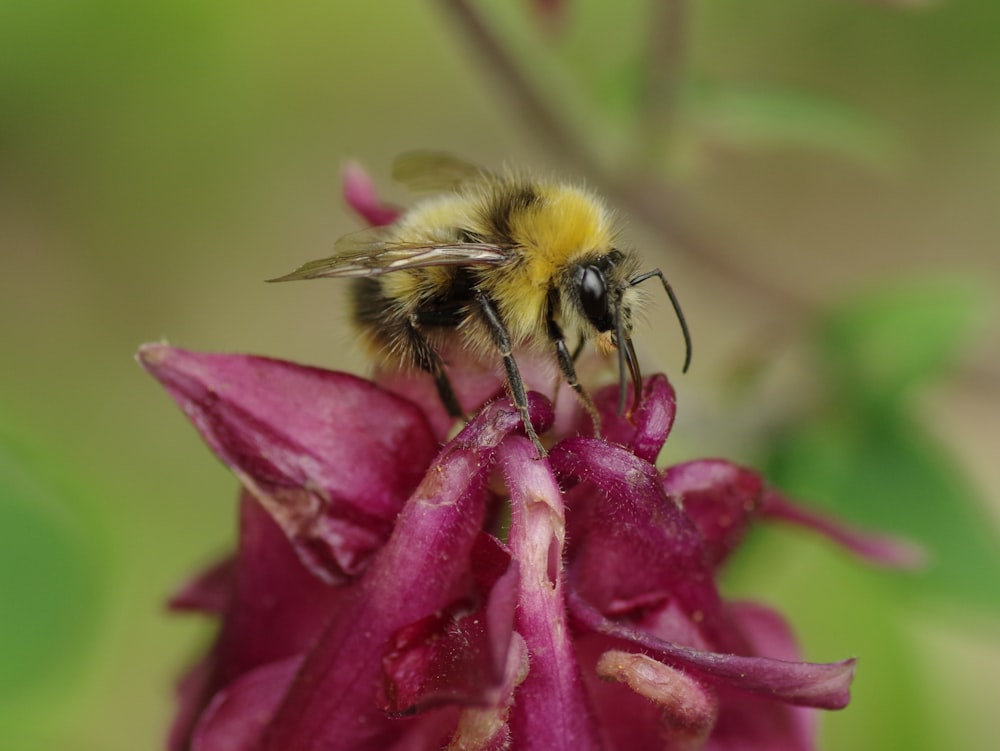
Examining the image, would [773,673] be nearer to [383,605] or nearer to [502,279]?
[383,605]

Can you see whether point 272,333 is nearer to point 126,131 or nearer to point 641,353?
point 126,131

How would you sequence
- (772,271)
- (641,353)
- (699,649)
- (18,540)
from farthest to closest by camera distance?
(772,271) < (18,540) < (641,353) < (699,649)

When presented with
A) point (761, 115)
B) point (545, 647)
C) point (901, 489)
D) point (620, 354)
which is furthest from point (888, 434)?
point (545, 647)

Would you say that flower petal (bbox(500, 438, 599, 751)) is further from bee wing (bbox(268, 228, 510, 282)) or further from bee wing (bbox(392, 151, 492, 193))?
bee wing (bbox(392, 151, 492, 193))

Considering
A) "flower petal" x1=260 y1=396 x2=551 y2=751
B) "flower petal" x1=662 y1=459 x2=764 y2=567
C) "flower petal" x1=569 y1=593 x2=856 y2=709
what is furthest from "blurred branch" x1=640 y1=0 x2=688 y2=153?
"flower petal" x1=569 y1=593 x2=856 y2=709

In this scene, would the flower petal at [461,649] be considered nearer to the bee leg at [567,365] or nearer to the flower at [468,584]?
the flower at [468,584]

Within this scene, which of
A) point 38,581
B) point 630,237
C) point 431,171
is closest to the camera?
point 431,171

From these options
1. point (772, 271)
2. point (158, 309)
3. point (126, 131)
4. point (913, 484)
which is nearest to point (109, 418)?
point (158, 309)

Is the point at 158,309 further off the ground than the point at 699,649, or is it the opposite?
the point at 158,309
